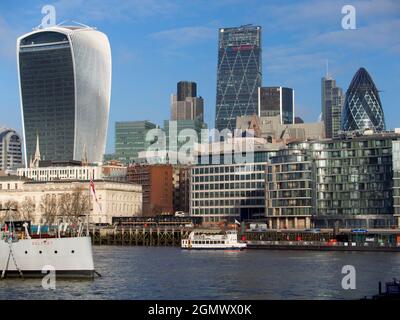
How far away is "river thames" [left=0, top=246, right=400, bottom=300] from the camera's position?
5938 cm

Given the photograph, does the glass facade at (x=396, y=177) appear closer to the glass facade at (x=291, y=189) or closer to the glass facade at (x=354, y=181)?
the glass facade at (x=354, y=181)

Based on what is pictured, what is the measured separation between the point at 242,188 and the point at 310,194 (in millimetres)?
40813

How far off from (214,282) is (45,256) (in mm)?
14339

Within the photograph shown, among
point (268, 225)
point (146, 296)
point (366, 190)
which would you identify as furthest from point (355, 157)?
point (146, 296)

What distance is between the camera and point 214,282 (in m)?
69.6

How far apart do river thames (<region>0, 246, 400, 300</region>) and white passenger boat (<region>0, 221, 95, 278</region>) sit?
0.98 metres

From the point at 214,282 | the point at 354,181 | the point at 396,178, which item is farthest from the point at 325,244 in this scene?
the point at 214,282

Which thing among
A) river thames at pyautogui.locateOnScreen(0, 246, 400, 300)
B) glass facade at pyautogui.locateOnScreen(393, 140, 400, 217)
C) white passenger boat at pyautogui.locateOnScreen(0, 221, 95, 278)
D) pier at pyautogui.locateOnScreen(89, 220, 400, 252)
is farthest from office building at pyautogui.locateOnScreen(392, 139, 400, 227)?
white passenger boat at pyautogui.locateOnScreen(0, 221, 95, 278)

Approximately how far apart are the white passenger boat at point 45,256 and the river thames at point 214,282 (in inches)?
38.6

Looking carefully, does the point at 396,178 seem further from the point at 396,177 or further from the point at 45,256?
the point at 45,256

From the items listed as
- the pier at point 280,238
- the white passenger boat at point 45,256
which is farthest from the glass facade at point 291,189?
the white passenger boat at point 45,256

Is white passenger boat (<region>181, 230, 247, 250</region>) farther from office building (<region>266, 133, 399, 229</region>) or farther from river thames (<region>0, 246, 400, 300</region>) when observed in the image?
river thames (<region>0, 246, 400, 300</region>)

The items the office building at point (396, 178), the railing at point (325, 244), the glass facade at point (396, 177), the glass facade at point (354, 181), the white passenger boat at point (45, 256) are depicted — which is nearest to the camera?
the white passenger boat at point (45, 256)

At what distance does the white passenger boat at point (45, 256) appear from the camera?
222 feet
